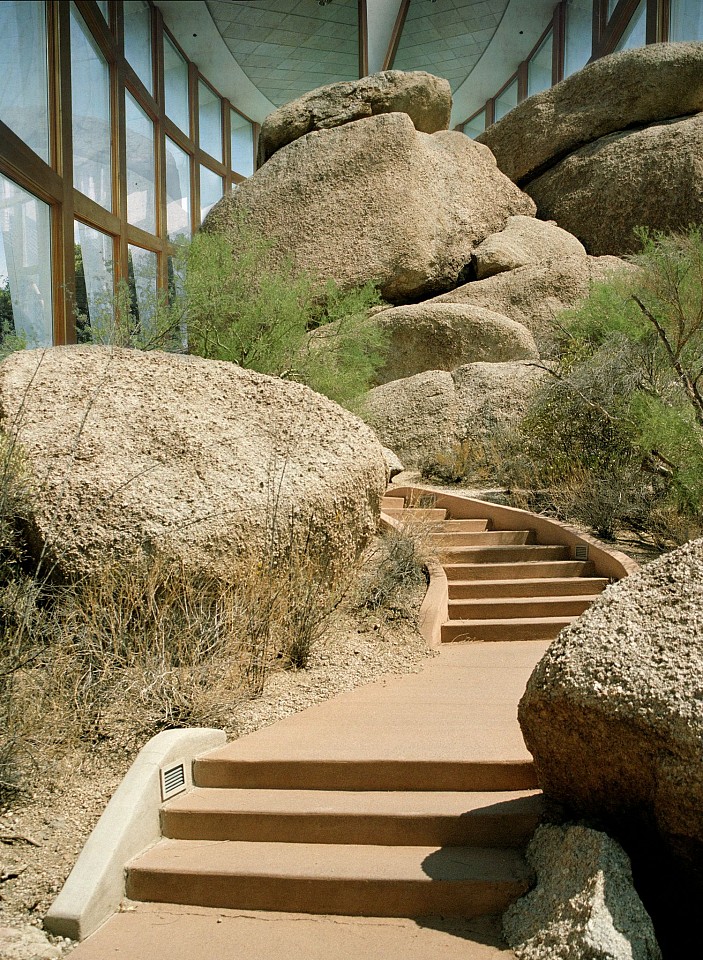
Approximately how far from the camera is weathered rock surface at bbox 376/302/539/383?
12.8 meters

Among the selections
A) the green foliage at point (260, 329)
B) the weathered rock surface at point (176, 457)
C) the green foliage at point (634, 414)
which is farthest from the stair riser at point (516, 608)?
the green foliage at point (260, 329)

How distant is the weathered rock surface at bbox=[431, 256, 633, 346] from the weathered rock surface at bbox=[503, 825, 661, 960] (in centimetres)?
1164

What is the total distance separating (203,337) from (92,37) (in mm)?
12777

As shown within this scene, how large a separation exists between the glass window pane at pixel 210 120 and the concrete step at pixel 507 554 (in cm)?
2216

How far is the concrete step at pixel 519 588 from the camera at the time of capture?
22.7ft

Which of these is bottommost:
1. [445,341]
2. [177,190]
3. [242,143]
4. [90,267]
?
[445,341]

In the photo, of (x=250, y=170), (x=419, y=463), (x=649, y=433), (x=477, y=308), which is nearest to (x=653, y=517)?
(x=649, y=433)

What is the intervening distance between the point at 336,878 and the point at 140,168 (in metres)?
21.2

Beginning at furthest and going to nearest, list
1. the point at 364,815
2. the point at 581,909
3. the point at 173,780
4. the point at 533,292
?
the point at 533,292 < the point at 173,780 < the point at 364,815 < the point at 581,909

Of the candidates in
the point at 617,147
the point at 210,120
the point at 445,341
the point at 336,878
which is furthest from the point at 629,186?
the point at 210,120

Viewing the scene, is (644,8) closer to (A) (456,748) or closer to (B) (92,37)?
(B) (92,37)

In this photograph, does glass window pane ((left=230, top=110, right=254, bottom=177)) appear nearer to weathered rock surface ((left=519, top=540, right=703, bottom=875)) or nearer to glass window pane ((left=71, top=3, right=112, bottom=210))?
glass window pane ((left=71, top=3, right=112, bottom=210))

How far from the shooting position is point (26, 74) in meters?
14.5

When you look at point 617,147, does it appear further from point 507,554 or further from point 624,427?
point 507,554
